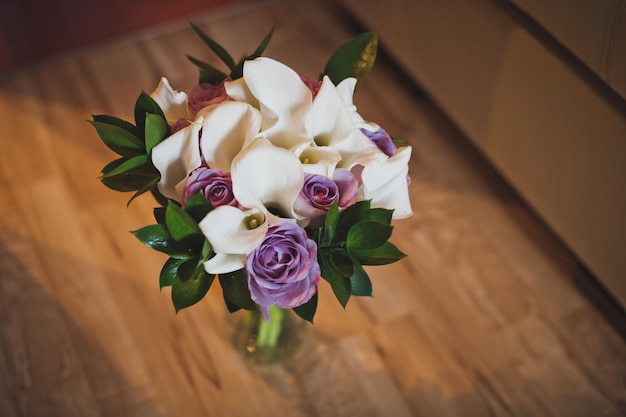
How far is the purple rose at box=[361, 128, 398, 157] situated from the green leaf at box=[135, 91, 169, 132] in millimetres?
238

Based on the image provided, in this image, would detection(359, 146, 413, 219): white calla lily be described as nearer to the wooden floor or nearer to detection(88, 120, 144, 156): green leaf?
detection(88, 120, 144, 156): green leaf

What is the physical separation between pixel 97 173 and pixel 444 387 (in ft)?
2.72

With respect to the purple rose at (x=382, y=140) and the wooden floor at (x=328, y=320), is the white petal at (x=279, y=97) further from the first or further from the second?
the wooden floor at (x=328, y=320)

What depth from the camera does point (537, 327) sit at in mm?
1169

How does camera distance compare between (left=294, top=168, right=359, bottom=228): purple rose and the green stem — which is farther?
the green stem

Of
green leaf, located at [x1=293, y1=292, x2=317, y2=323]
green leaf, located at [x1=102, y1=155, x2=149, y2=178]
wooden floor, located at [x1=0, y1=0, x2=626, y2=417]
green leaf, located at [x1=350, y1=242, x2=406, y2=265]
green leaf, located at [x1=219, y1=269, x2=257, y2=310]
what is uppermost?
green leaf, located at [x1=102, y1=155, x2=149, y2=178]

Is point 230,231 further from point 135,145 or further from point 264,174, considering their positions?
point 135,145

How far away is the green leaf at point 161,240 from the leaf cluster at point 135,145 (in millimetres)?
55

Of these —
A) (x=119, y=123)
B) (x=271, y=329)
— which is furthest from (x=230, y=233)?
(x=271, y=329)

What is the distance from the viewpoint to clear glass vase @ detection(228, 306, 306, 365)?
3.34ft

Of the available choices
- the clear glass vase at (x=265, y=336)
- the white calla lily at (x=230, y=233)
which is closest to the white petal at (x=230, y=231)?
the white calla lily at (x=230, y=233)

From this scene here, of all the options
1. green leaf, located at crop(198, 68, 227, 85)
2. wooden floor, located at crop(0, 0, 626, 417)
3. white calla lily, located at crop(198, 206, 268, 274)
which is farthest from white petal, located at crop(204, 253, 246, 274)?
wooden floor, located at crop(0, 0, 626, 417)

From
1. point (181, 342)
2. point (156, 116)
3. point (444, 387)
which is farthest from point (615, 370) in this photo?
point (156, 116)

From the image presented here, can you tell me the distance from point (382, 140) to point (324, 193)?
0.12m
